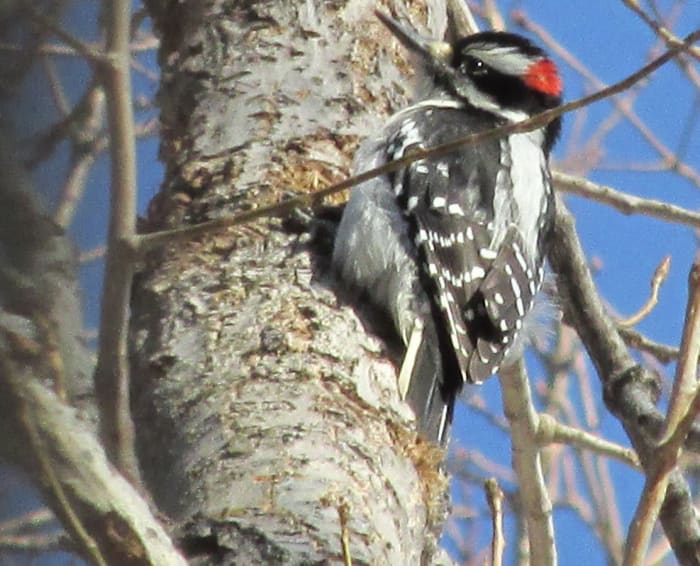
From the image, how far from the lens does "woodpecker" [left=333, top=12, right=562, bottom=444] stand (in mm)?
2791

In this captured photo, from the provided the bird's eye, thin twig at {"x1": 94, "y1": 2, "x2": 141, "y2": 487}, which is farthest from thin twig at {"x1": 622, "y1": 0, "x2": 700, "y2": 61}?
thin twig at {"x1": 94, "y1": 2, "x2": 141, "y2": 487}

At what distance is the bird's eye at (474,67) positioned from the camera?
384cm

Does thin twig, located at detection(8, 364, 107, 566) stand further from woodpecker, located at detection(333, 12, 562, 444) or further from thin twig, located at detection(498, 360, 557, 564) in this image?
thin twig, located at detection(498, 360, 557, 564)

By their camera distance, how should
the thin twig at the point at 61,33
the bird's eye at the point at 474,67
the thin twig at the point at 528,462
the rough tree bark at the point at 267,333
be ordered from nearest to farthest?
the thin twig at the point at 61,33
the rough tree bark at the point at 267,333
the thin twig at the point at 528,462
the bird's eye at the point at 474,67

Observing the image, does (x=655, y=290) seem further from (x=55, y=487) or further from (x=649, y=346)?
(x=55, y=487)

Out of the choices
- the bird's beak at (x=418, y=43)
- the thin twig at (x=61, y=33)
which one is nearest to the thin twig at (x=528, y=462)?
the bird's beak at (x=418, y=43)

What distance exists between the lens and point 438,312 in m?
2.97

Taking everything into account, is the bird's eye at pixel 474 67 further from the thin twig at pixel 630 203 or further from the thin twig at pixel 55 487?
the thin twig at pixel 55 487

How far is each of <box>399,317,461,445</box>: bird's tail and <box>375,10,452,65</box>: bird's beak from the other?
783 mm

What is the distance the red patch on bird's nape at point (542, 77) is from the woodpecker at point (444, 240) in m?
0.23

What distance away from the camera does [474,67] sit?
387cm

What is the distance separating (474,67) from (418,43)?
0.58 metres

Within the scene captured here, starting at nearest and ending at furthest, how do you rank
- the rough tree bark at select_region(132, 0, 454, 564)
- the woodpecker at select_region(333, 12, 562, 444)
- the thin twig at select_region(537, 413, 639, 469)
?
the rough tree bark at select_region(132, 0, 454, 564) < the woodpecker at select_region(333, 12, 562, 444) < the thin twig at select_region(537, 413, 639, 469)

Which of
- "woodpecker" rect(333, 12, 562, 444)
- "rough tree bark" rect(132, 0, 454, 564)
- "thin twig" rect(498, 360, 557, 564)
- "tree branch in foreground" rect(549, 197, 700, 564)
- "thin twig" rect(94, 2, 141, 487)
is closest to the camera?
"thin twig" rect(94, 2, 141, 487)
